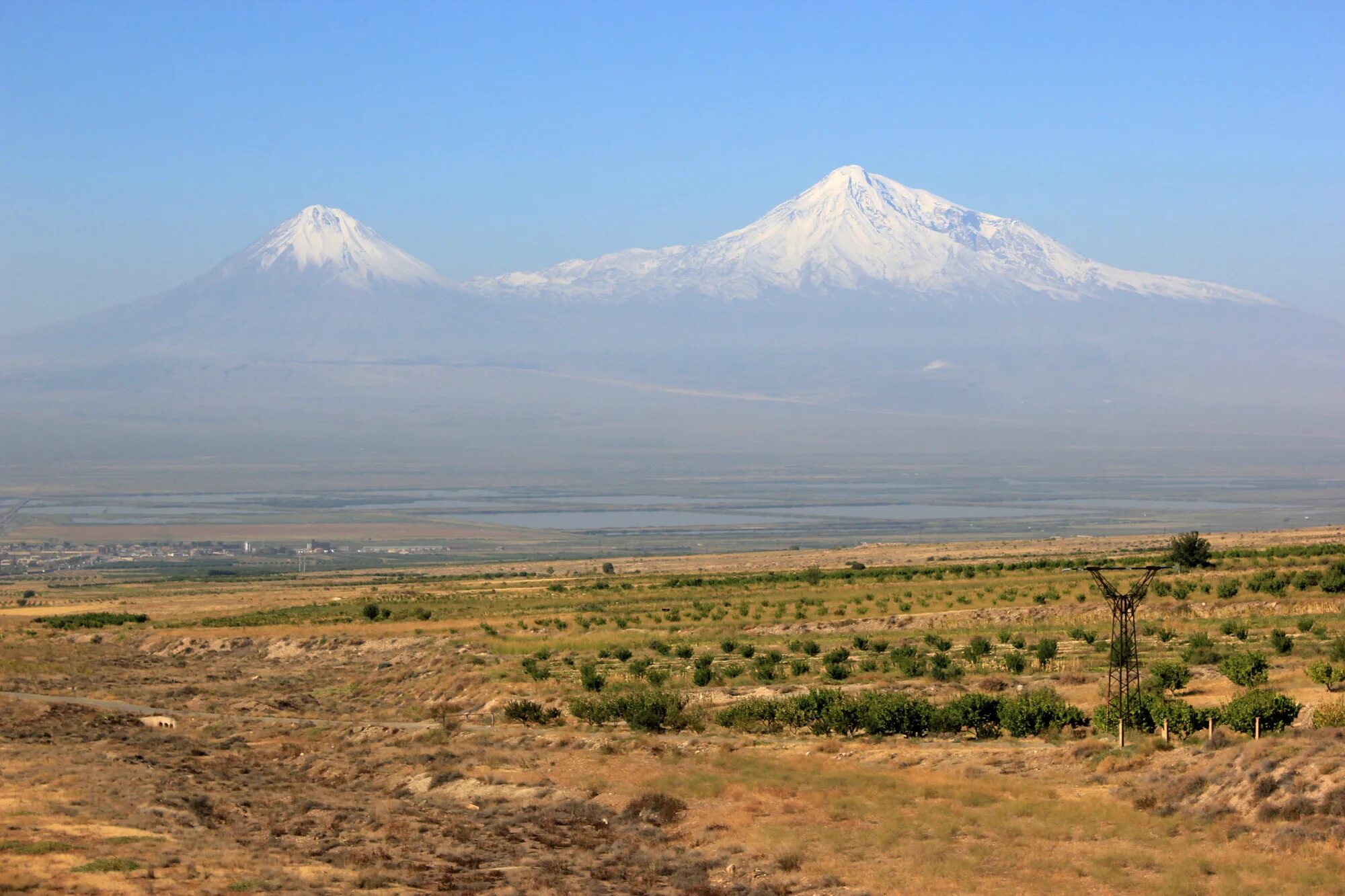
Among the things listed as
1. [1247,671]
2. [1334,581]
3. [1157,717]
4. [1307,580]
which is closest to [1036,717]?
[1157,717]

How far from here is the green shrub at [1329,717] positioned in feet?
74.5

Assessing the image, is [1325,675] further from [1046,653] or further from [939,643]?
[939,643]

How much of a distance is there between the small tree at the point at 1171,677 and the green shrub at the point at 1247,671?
868 millimetres

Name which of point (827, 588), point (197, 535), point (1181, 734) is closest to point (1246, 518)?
point (827, 588)

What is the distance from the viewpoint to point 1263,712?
2352cm

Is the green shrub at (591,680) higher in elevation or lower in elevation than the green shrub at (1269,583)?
lower

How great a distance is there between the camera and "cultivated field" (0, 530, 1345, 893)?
19.8m

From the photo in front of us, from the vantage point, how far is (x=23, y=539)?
19250cm

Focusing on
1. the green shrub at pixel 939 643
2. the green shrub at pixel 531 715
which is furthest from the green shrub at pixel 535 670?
the green shrub at pixel 939 643

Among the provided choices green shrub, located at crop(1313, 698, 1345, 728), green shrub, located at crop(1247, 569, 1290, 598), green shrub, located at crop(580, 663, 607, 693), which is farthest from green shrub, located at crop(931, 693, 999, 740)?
green shrub, located at crop(1247, 569, 1290, 598)

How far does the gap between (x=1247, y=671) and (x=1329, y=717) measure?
5460 millimetres

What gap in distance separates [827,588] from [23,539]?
15943 centimetres

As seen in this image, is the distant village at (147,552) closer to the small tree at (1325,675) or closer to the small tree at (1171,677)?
the small tree at (1171,677)

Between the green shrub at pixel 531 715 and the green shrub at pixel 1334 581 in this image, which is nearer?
the green shrub at pixel 531 715
